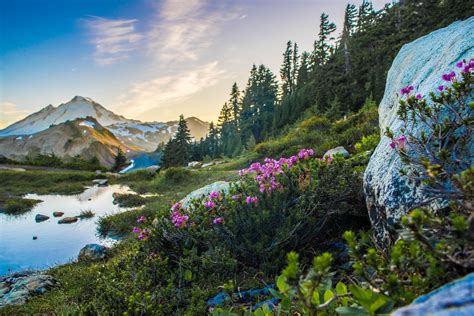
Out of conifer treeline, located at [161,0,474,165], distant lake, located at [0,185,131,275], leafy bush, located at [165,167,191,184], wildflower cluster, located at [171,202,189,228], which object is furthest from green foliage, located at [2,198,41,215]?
conifer treeline, located at [161,0,474,165]

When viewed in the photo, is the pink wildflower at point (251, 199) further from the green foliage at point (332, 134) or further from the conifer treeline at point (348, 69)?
the conifer treeline at point (348, 69)

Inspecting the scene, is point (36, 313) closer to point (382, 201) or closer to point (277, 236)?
point (277, 236)

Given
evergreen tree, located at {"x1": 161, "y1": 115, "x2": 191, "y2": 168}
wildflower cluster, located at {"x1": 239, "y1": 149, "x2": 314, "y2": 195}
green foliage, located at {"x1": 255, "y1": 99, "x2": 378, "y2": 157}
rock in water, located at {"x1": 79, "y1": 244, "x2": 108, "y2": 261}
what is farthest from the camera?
evergreen tree, located at {"x1": 161, "y1": 115, "x2": 191, "y2": 168}

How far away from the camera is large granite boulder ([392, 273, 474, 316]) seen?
2.29 feet

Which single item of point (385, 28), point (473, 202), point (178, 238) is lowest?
point (178, 238)

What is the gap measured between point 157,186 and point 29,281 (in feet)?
41.9

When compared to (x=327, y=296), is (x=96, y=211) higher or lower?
lower

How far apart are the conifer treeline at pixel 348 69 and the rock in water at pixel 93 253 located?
19.3m

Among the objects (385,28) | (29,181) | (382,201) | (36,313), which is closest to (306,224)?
(382,201)

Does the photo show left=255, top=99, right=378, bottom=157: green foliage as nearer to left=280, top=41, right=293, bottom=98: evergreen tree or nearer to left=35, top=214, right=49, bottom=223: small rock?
left=35, top=214, right=49, bottom=223: small rock

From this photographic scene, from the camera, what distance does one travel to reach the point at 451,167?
2006 millimetres

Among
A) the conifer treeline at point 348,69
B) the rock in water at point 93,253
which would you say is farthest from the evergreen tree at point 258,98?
the rock in water at point 93,253

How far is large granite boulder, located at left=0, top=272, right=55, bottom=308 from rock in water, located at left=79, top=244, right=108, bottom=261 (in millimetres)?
972

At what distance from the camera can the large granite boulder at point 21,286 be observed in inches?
155
